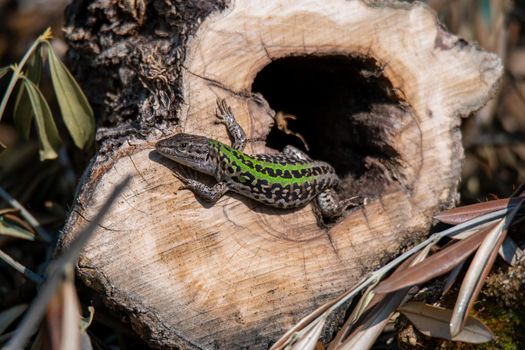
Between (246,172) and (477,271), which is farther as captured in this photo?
(246,172)

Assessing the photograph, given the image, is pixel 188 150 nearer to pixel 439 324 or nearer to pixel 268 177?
pixel 268 177

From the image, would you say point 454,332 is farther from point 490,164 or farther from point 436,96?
point 490,164

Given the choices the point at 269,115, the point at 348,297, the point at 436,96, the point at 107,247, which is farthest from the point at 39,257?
the point at 436,96

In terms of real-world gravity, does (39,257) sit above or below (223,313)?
below

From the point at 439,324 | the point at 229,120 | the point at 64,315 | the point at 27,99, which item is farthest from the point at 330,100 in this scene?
the point at 64,315

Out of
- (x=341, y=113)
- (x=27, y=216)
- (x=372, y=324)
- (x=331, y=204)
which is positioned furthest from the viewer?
(x=341, y=113)

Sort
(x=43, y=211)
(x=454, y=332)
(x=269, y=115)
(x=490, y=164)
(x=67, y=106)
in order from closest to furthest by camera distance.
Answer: (x=454, y=332)
(x=269, y=115)
(x=67, y=106)
(x=43, y=211)
(x=490, y=164)

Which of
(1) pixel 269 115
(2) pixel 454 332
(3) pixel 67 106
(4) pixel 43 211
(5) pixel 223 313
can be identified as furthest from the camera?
(4) pixel 43 211

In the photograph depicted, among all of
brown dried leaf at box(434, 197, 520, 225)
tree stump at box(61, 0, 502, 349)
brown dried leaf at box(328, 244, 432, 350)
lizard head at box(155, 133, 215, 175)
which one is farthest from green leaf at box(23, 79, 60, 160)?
brown dried leaf at box(434, 197, 520, 225)
